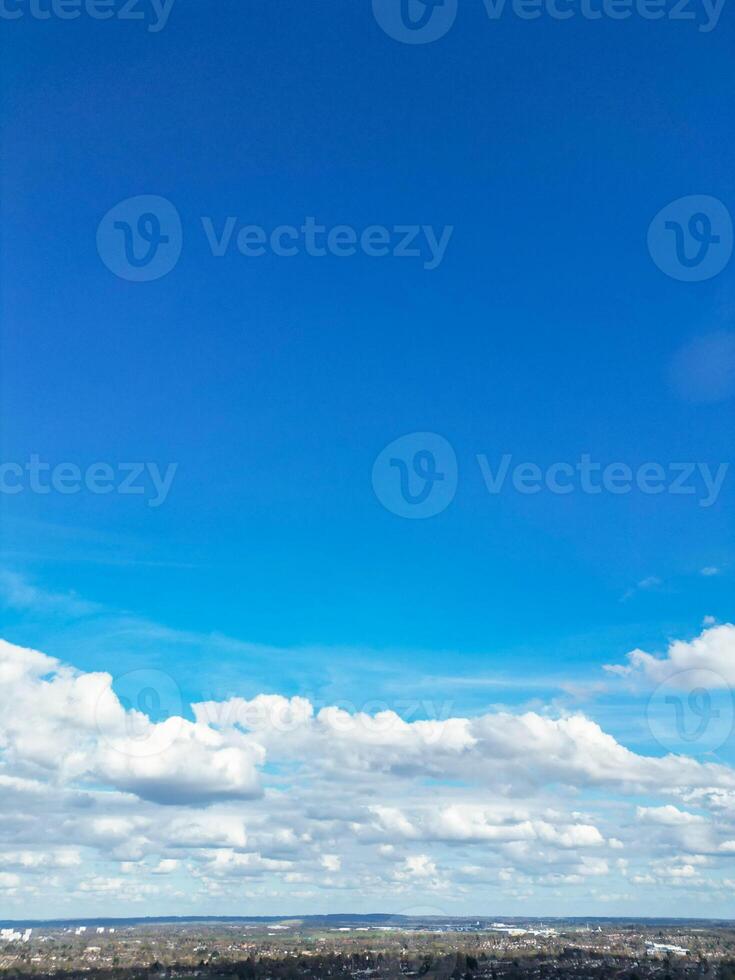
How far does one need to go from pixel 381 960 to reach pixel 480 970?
24.6m

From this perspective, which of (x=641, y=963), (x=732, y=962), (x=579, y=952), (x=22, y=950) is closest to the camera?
(x=732, y=962)

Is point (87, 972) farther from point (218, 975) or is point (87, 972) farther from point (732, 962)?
point (732, 962)

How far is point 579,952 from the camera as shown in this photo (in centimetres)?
16312

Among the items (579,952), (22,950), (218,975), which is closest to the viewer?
(218,975)

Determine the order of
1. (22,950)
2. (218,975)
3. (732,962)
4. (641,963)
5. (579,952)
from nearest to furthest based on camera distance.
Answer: (218,975) → (732,962) → (641,963) → (579,952) → (22,950)

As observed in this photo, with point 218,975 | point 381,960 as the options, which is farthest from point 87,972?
point 381,960

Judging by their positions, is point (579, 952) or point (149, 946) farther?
point (149, 946)

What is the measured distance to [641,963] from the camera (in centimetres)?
14388

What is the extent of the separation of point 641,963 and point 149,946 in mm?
109929

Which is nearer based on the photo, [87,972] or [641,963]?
[87,972]

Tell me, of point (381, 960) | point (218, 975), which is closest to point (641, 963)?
point (381, 960)

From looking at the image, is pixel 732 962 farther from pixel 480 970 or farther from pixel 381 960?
pixel 381 960

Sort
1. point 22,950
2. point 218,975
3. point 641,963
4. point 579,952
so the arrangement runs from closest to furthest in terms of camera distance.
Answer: point 218,975 < point 641,963 < point 579,952 < point 22,950

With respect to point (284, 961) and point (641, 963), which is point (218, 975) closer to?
point (284, 961)
